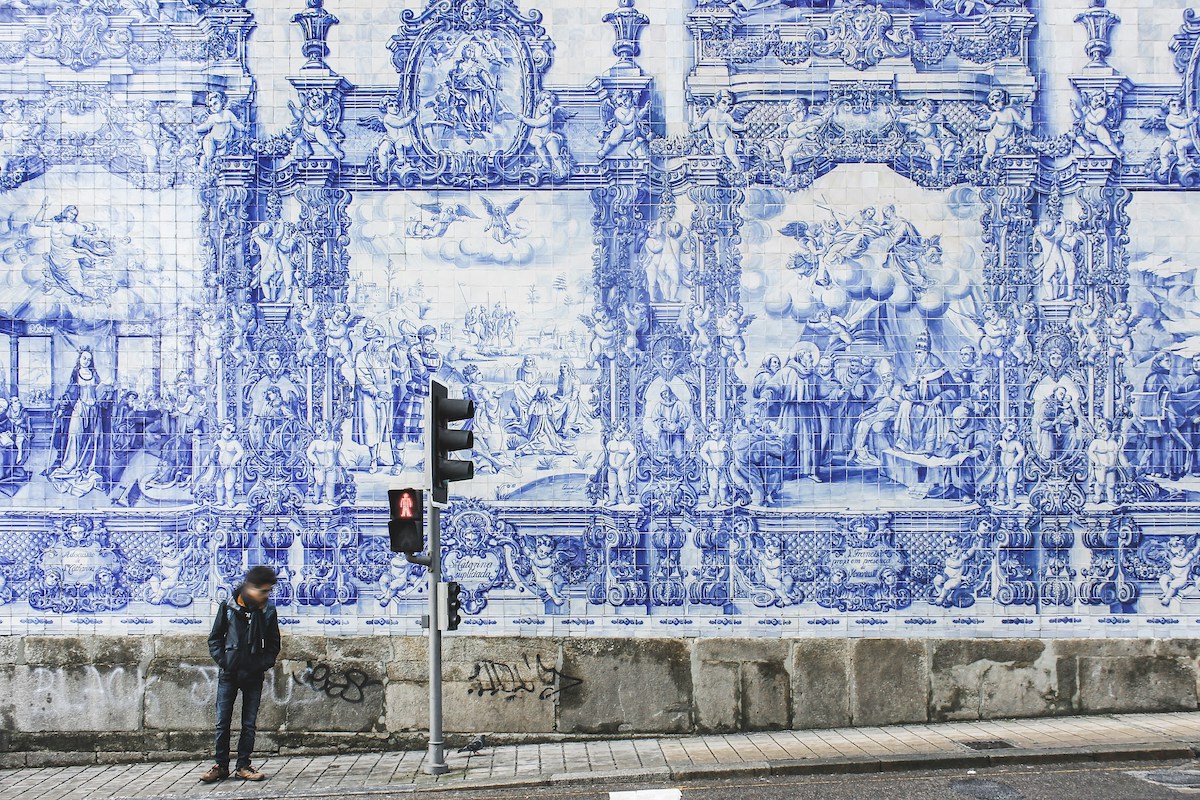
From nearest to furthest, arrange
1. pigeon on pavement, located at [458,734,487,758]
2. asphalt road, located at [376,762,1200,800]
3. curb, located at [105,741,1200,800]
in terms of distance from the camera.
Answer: asphalt road, located at [376,762,1200,800], curb, located at [105,741,1200,800], pigeon on pavement, located at [458,734,487,758]

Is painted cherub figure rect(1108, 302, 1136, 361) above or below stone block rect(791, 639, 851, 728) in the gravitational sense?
above

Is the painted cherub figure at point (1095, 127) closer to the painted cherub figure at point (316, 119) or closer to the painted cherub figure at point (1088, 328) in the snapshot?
the painted cherub figure at point (1088, 328)

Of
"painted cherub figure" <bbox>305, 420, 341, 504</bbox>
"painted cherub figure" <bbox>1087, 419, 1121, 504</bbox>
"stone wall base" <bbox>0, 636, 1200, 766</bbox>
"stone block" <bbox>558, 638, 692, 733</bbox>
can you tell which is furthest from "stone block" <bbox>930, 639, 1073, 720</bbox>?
"painted cherub figure" <bbox>305, 420, 341, 504</bbox>

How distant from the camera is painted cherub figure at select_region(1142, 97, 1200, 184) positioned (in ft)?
29.0

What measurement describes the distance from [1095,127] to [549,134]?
4468mm

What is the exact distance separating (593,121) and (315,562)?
14.0 ft

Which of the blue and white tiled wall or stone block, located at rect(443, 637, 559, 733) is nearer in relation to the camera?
stone block, located at rect(443, 637, 559, 733)

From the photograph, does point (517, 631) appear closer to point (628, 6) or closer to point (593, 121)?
point (593, 121)

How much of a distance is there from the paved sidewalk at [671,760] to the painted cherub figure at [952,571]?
100 centimetres

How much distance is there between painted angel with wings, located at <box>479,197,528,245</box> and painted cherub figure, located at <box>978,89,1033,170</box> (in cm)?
383

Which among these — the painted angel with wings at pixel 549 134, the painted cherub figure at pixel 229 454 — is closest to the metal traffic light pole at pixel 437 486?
the painted cherub figure at pixel 229 454

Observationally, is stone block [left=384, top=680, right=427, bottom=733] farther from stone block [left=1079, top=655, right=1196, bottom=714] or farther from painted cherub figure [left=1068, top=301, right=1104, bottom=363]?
painted cherub figure [left=1068, top=301, right=1104, bottom=363]

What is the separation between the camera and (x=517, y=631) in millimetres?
8734

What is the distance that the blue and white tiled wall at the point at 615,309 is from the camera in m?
8.77
